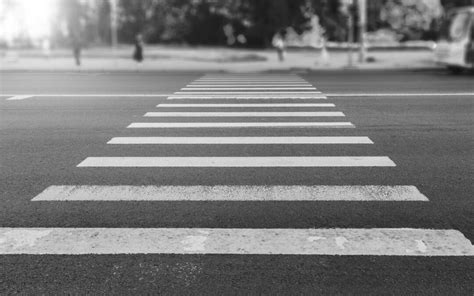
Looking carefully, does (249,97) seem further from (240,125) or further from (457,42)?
(457,42)

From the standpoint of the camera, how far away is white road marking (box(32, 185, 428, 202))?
5477 millimetres

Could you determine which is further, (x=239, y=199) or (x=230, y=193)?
(x=230, y=193)

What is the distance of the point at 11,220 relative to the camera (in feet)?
16.0

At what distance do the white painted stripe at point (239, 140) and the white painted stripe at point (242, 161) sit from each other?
0.96m

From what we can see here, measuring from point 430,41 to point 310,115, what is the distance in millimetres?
40502

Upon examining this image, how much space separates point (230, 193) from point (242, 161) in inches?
54.8

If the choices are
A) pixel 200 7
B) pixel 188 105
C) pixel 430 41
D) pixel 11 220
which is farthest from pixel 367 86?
pixel 200 7

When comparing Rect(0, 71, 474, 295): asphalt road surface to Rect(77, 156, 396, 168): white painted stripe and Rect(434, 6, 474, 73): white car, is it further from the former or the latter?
Rect(434, 6, 474, 73): white car

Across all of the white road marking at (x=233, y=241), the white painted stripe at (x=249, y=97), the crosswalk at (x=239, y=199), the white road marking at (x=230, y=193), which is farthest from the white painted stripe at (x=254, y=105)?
the white road marking at (x=233, y=241)

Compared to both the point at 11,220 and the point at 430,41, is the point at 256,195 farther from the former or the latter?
the point at 430,41

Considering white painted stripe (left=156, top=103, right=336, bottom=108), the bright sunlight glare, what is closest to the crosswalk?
white painted stripe (left=156, top=103, right=336, bottom=108)

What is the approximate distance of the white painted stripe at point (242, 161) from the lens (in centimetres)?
682

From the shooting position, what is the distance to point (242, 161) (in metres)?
7.00

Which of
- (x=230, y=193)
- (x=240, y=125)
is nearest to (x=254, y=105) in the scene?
(x=240, y=125)
